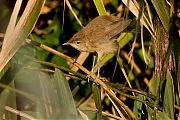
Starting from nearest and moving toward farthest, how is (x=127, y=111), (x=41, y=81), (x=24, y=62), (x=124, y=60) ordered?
1. (x=127, y=111)
2. (x=41, y=81)
3. (x=24, y=62)
4. (x=124, y=60)

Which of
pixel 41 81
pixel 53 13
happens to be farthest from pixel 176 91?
pixel 53 13

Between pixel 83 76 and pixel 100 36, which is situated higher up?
pixel 100 36

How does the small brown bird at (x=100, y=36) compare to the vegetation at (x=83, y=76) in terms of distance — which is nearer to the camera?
the vegetation at (x=83, y=76)

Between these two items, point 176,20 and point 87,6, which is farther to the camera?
point 87,6

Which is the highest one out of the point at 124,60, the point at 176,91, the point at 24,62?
the point at 24,62

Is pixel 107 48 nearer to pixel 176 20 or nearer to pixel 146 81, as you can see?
pixel 176 20

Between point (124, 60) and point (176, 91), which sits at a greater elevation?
point (124, 60)

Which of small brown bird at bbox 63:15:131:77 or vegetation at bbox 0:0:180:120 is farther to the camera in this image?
small brown bird at bbox 63:15:131:77

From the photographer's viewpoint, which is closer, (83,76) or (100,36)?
(83,76)
